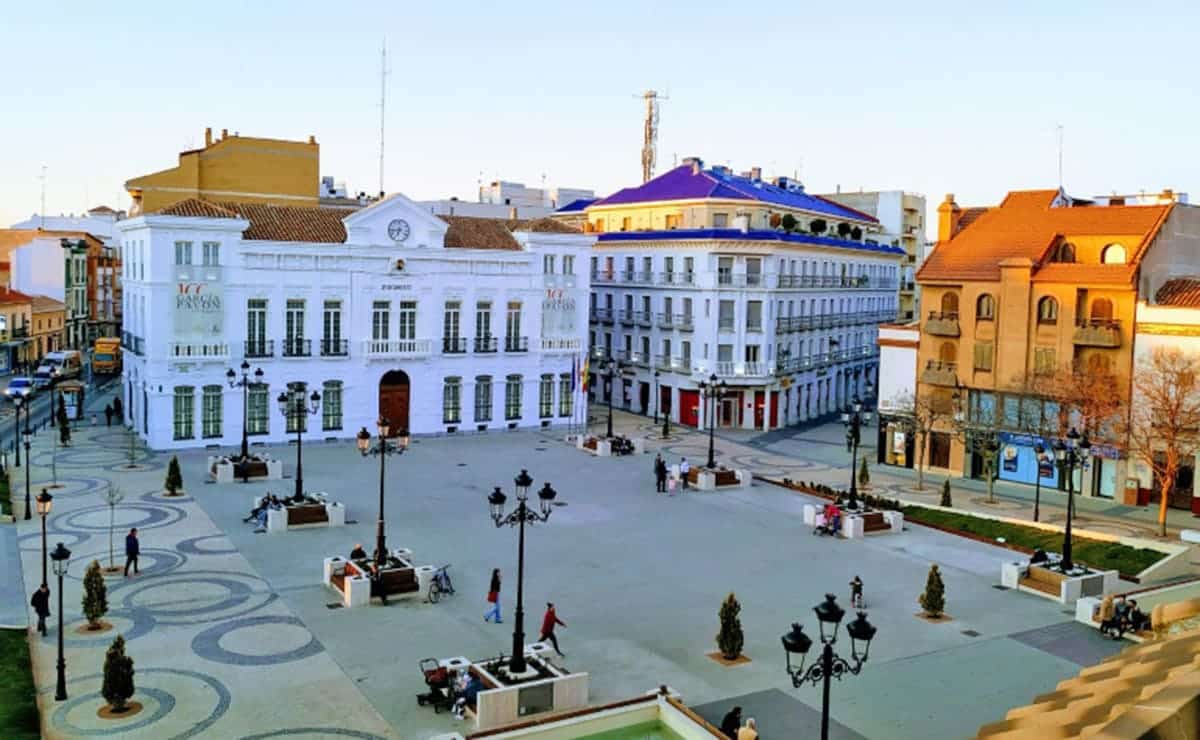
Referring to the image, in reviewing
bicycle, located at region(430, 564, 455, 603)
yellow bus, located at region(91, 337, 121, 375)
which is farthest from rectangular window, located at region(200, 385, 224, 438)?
yellow bus, located at region(91, 337, 121, 375)

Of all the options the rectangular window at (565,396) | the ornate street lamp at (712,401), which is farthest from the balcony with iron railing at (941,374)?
the rectangular window at (565,396)

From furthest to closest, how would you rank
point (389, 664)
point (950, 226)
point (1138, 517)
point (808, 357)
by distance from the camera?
Answer: 1. point (808, 357)
2. point (950, 226)
3. point (1138, 517)
4. point (389, 664)

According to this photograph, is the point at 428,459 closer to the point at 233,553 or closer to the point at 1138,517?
the point at 233,553

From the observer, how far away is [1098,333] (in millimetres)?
41281

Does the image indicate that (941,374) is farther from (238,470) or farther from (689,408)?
(238,470)

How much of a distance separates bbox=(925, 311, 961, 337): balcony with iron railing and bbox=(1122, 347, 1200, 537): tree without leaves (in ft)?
26.9

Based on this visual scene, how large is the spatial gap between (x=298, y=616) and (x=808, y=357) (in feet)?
148

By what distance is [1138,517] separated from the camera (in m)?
38.9

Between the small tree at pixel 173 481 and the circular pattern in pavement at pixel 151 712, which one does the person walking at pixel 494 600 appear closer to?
the circular pattern in pavement at pixel 151 712

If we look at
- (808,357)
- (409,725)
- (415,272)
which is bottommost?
(409,725)

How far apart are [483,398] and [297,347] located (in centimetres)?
1015

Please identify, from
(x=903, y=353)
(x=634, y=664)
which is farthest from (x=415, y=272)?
(x=634, y=664)

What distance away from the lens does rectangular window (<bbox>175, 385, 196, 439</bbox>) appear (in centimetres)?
4619

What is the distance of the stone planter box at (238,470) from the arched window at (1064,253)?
33282 mm
